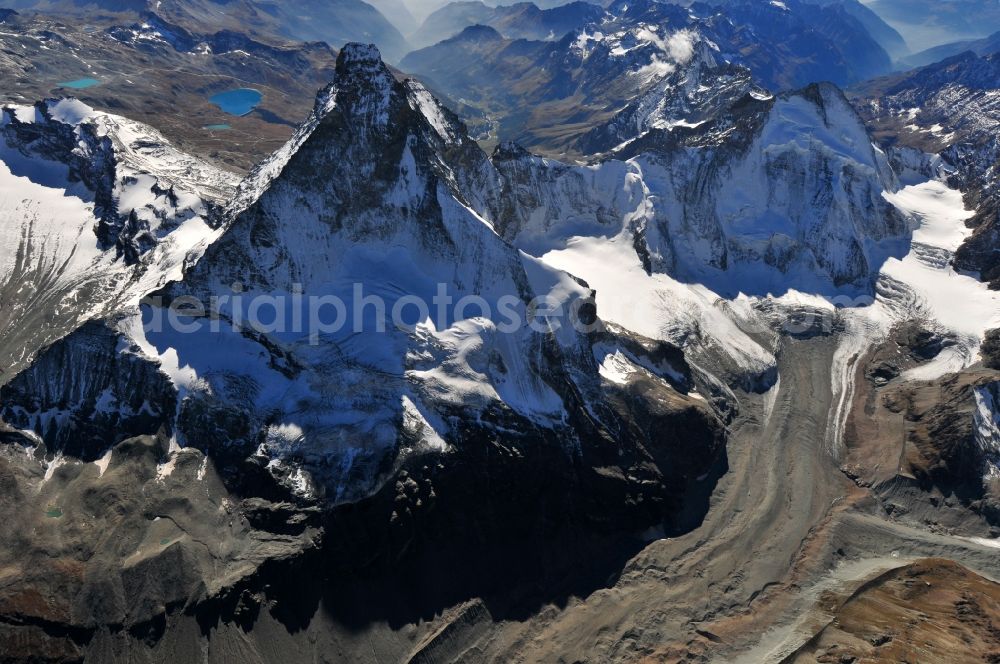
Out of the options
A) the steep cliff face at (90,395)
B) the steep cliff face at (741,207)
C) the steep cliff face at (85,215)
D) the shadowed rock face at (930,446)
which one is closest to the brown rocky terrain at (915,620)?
the shadowed rock face at (930,446)

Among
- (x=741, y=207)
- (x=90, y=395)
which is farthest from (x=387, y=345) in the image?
(x=741, y=207)

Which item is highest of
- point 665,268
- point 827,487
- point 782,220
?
point 782,220

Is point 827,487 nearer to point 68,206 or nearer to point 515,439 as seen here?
point 515,439

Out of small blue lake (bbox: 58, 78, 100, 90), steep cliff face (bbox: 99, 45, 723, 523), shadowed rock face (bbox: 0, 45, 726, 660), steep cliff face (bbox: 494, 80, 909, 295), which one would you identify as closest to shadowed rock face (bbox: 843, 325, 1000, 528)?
shadowed rock face (bbox: 0, 45, 726, 660)

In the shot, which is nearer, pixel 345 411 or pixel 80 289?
pixel 345 411

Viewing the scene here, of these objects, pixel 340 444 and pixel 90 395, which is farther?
pixel 90 395

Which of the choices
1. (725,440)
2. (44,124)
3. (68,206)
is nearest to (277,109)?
(44,124)

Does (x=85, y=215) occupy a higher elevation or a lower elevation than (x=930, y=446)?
higher

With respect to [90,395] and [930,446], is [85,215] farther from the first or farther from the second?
[930,446]
